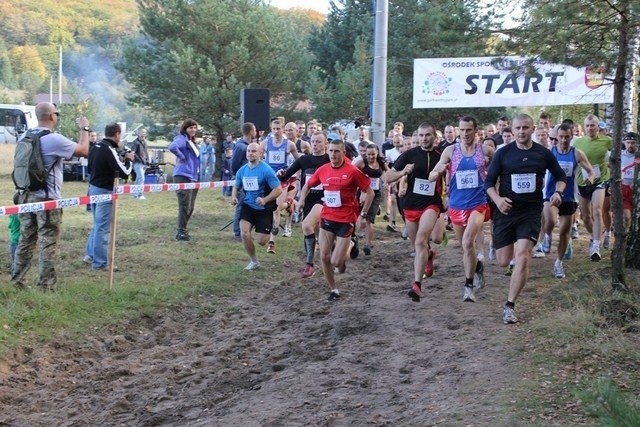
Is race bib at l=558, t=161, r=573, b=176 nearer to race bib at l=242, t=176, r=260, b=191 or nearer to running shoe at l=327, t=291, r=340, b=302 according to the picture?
running shoe at l=327, t=291, r=340, b=302

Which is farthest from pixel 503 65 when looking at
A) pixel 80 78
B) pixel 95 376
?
pixel 80 78

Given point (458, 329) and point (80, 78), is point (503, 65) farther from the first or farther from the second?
point (80, 78)

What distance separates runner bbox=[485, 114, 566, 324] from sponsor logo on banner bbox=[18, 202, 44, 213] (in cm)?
463

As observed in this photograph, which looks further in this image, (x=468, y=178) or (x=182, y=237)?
(x=182, y=237)

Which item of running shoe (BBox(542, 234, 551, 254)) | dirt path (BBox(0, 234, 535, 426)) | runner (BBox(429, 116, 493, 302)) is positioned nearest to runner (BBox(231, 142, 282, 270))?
dirt path (BBox(0, 234, 535, 426))

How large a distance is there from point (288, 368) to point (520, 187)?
10.1 feet

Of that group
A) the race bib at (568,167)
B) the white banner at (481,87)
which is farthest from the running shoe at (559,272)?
the white banner at (481,87)

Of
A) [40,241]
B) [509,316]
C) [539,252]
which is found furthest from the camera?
[539,252]

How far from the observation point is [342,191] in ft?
31.7

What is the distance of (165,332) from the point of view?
8422 mm

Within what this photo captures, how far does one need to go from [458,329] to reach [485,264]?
4.33m

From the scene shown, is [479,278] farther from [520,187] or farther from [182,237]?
[182,237]

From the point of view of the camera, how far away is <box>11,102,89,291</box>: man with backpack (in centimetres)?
867

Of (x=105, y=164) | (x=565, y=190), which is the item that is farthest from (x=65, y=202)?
(x=565, y=190)
